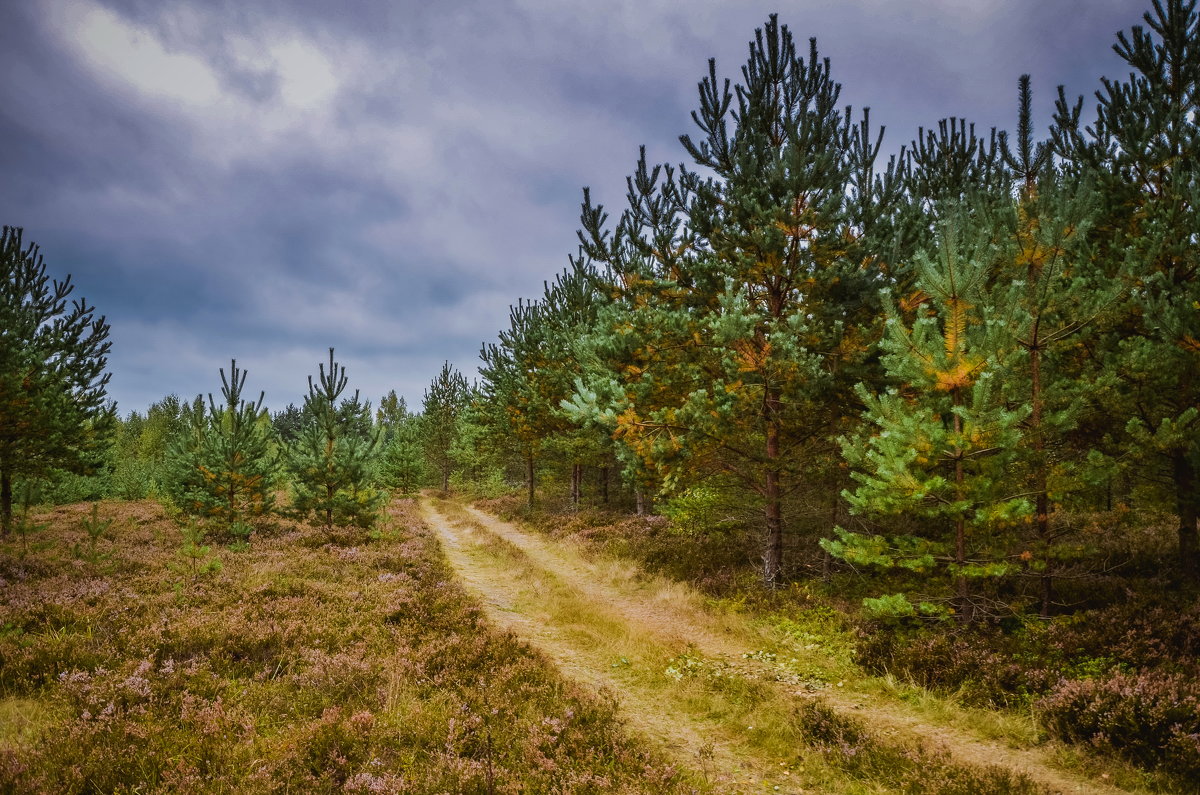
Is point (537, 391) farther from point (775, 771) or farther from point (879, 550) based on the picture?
point (775, 771)

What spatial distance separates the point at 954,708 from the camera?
20.5ft

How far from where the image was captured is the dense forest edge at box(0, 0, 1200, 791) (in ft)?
17.6

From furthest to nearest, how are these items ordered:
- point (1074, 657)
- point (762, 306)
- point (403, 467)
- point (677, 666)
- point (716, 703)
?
point (403, 467)
point (762, 306)
point (677, 666)
point (1074, 657)
point (716, 703)

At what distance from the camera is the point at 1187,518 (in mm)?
9055

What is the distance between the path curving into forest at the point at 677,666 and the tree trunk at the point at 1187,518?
6868 millimetres

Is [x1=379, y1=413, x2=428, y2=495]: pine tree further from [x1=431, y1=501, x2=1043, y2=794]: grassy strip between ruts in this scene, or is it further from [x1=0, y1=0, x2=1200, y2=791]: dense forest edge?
[x1=431, y1=501, x2=1043, y2=794]: grassy strip between ruts

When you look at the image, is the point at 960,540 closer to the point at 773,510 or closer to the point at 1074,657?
the point at 1074,657

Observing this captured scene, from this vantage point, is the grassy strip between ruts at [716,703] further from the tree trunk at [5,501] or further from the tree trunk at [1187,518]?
the tree trunk at [5,501]

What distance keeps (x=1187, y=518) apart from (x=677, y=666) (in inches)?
379

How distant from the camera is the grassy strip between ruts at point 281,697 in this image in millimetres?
4605

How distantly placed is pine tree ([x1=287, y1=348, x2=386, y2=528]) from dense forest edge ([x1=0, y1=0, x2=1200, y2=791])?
1935 millimetres

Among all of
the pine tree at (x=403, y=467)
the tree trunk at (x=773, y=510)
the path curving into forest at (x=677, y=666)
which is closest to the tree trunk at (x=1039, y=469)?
the path curving into forest at (x=677, y=666)

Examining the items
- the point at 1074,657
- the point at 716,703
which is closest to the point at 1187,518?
the point at 1074,657

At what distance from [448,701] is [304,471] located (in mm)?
14164
